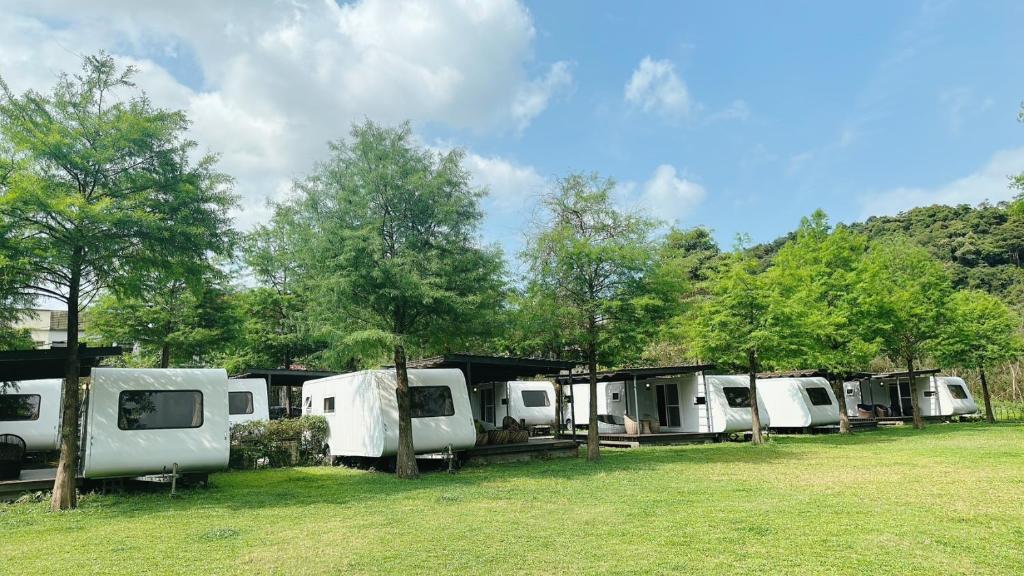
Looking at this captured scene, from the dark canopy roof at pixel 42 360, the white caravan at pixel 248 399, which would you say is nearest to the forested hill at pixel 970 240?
the white caravan at pixel 248 399

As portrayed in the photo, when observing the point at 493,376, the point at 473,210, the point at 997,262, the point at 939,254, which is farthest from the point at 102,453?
the point at 997,262

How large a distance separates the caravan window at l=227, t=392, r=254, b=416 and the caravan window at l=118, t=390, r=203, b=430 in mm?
7105

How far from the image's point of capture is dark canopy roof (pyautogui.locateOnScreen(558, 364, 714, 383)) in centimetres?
1920

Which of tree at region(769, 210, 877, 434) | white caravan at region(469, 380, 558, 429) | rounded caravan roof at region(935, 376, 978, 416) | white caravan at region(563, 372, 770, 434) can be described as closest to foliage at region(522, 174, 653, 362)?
white caravan at region(563, 372, 770, 434)

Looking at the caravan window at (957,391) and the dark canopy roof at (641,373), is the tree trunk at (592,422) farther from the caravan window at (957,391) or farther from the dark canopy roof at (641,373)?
the caravan window at (957,391)

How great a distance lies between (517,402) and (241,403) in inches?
406

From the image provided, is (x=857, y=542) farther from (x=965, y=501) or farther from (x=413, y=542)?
(x=413, y=542)

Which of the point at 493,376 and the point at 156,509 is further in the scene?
the point at 493,376

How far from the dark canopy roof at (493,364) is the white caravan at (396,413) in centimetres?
52

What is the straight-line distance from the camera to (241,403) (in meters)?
18.0

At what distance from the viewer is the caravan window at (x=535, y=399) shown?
25000 mm

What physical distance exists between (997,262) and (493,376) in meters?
50.6

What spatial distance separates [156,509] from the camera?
936cm

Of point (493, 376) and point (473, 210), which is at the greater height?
point (473, 210)
